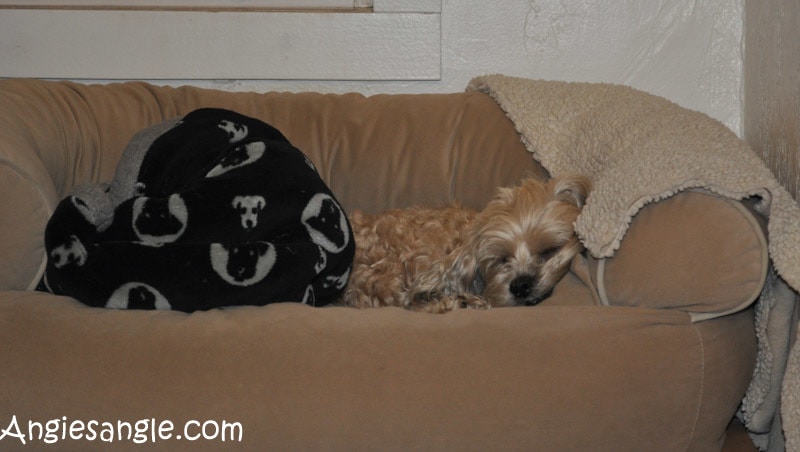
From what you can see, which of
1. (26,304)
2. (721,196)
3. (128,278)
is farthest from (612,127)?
(26,304)

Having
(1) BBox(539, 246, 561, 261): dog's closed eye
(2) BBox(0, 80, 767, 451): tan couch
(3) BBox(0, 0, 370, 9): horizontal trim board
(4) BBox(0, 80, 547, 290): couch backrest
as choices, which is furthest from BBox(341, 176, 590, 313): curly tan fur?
(3) BBox(0, 0, 370, 9): horizontal trim board

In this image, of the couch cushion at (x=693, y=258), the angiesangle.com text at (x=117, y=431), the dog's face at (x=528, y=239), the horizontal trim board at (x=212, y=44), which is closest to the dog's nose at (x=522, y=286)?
the dog's face at (x=528, y=239)

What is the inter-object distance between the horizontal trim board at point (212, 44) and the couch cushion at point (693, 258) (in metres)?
1.61

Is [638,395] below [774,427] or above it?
above

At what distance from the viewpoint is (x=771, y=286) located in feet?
6.59

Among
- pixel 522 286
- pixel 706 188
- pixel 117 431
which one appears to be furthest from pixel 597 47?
pixel 117 431

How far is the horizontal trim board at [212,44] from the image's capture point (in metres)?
3.28

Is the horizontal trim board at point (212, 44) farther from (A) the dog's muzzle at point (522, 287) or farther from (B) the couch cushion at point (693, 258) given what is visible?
(B) the couch cushion at point (693, 258)

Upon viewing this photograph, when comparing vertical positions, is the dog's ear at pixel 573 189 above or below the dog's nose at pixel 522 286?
above

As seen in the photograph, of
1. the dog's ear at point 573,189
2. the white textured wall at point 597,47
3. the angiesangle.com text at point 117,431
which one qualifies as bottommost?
the angiesangle.com text at point 117,431

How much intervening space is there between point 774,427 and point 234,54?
2411 millimetres

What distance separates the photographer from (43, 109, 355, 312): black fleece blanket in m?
1.93

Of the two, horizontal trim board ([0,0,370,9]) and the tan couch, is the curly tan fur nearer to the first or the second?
the tan couch

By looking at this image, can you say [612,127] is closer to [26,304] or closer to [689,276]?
[689,276]
